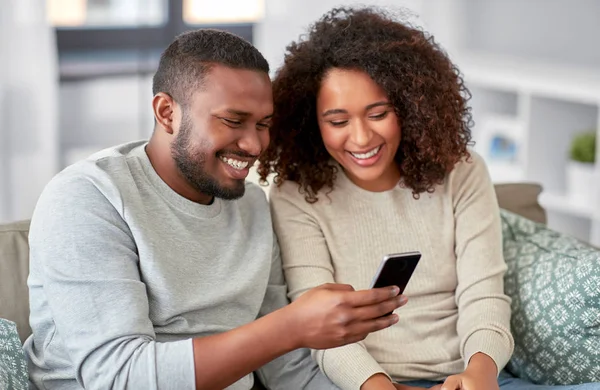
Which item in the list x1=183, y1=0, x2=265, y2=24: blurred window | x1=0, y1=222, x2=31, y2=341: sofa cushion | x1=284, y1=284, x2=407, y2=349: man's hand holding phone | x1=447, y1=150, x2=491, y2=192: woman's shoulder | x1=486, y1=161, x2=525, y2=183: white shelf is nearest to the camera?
x1=284, y1=284, x2=407, y2=349: man's hand holding phone

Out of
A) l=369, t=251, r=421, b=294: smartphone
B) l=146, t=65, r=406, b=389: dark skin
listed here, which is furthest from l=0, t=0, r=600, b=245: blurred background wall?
l=369, t=251, r=421, b=294: smartphone

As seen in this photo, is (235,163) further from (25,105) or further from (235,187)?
(25,105)

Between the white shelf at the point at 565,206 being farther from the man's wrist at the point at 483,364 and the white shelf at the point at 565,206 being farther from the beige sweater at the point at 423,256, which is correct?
the man's wrist at the point at 483,364

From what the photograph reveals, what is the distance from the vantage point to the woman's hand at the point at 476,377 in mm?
1636

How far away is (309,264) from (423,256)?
0.81 ft

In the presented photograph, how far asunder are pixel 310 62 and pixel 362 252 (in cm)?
40

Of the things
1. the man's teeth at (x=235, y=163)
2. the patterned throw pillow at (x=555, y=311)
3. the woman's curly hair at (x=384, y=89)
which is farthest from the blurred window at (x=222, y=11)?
the man's teeth at (x=235, y=163)

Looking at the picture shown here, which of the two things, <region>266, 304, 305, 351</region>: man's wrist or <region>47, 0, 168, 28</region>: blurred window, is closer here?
<region>266, 304, 305, 351</region>: man's wrist

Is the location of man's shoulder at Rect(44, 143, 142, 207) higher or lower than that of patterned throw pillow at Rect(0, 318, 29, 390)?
higher

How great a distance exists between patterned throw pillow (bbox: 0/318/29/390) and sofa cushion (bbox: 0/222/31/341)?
0.14 m

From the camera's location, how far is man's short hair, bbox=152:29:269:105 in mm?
1589

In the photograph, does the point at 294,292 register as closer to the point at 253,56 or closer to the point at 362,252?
the point at 362,252

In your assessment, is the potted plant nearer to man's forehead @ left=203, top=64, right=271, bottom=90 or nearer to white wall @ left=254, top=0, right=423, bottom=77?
white wall @ left=254, top=0, right=423, bottom=77

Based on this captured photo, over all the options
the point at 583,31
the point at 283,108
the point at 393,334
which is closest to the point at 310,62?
the point at 283,108
